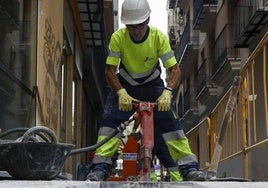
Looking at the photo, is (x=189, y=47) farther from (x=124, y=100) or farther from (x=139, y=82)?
(x=124, y=100)

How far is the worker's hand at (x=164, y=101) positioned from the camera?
5922mm

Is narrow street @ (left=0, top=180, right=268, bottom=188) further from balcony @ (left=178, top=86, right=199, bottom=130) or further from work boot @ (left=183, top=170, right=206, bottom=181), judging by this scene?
balcony @ (left=178, top=86, right=199, bottom=130)

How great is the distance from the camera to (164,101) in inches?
233

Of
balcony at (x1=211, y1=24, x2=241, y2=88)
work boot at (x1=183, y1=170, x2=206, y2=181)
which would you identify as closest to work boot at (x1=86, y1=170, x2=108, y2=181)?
work boot at (x1=183, y1=170, x2=206, y2=181)

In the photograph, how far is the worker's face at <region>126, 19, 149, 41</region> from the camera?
591cm

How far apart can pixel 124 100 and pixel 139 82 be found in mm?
432

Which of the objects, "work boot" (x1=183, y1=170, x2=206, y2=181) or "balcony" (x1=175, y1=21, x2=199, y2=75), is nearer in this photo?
"work boot" (x1=183, y1=170, x2=206, y2=181)

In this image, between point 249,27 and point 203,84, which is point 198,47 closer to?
point 203,84

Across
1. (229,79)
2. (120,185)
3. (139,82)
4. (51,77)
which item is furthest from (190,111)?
(120,185)

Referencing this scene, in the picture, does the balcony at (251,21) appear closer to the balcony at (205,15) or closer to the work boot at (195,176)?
the balcony at (205,15)

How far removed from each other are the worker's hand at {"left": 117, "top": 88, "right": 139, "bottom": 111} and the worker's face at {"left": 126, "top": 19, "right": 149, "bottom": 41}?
0.54m

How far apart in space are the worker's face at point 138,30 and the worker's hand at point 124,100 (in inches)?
21.4

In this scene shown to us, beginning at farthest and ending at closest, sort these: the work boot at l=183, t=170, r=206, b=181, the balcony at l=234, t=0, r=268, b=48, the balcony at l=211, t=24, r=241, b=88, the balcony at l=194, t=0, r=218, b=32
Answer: the balcony at l=194, t=0, r=218, b=32 < the balcony at l=211, t=24, r=241, b=88 < the balcony at l=234, t=0, r=268, b=48 < the work boot at l=183, t=170, r=206, b=181

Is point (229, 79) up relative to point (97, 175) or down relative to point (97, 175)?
up
